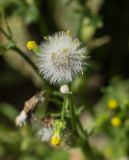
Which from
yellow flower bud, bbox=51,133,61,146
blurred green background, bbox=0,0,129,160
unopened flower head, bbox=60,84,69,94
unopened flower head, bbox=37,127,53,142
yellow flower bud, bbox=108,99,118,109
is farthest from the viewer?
blurred green background, bbox=0,0,129,160

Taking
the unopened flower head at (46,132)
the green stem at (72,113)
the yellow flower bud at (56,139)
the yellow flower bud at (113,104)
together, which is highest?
the yellow flower bud at (113,104)

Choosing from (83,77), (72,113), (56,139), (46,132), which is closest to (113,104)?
(83,77)

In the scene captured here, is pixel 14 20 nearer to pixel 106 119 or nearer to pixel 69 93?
pixel 106 119

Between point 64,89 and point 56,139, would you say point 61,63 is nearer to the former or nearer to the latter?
point 64,89

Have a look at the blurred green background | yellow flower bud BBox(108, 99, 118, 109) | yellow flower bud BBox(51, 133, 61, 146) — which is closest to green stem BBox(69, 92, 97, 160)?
yellow flower bud BBox(51, 133, 61, 146)

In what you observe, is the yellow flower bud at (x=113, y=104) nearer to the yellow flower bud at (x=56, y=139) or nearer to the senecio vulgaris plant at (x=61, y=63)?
the senecio vulgaris plant at (x=61, y=63)

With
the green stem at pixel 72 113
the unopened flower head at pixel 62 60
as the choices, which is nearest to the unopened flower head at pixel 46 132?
the green stem at pixel 72 113

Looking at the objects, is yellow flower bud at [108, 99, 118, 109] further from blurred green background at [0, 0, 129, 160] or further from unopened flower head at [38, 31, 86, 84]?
unopened flower head at [38, 31, 86, 84]

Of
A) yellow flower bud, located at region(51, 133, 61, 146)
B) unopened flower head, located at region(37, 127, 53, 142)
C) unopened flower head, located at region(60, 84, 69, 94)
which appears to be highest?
unopened flower head, located at region(37, 127, 53, 142)
